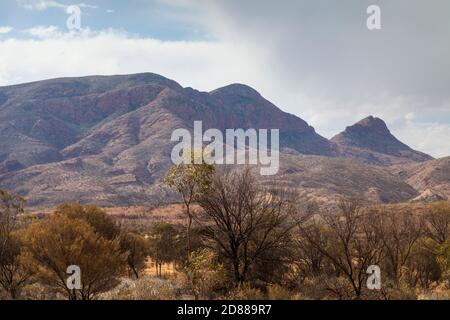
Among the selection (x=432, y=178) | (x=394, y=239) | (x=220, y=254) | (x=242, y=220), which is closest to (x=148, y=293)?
(x=220, y=254)

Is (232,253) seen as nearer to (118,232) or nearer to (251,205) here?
(251,205)

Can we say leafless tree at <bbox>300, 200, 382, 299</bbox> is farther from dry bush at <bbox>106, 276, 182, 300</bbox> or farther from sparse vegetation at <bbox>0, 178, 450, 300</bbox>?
dry bush at <bbox>106, 276, 182, 300</bbox>

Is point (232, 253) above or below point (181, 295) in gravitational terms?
above

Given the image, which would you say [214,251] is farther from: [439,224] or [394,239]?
[439,224]

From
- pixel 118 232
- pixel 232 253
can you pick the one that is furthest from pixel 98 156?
pixel 232 253

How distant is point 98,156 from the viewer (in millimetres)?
178750

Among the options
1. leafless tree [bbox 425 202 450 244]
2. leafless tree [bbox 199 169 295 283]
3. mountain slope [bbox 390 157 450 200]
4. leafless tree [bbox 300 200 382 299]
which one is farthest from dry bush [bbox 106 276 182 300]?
mountain slope [bbox 390 157 450 200]

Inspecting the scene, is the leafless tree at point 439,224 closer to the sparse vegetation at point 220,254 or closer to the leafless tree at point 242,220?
the sparse vegetation at point 220,254

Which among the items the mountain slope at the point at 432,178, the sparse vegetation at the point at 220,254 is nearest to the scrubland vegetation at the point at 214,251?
the sparse vegetation at the point at 220,254

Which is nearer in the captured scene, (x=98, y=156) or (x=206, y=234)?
(x=206, y=234)
